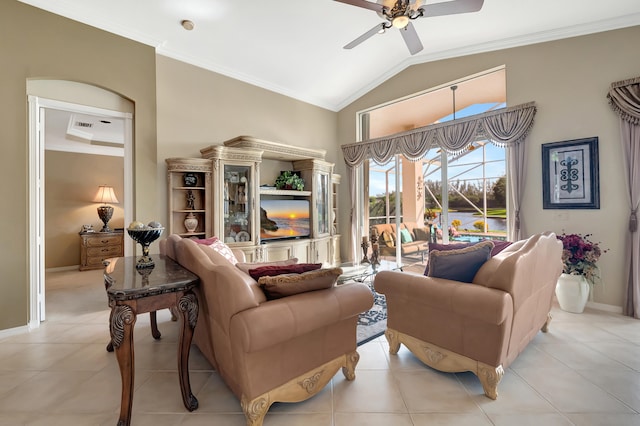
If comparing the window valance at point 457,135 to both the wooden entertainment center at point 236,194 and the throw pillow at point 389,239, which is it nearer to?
the wooden entertainment center at point 236,194

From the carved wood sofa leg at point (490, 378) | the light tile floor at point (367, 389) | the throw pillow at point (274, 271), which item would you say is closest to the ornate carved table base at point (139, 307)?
the light tile floor at point (367, 389)

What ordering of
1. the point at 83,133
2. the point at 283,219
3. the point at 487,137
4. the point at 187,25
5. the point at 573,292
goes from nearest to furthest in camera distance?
the point at 573,292 < the point at 187,25 < the point at 487,137 < the point at 283,219 < the point at 83,133

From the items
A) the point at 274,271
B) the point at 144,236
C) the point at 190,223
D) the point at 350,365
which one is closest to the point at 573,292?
the point at 350,365

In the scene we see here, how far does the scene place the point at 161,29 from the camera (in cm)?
360

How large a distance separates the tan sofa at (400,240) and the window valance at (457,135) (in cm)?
129

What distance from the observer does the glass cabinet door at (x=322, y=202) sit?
17.4 ft

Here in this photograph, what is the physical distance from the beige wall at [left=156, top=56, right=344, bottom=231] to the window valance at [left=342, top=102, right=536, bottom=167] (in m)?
1.45

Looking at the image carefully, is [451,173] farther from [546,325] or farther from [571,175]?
[546,325]

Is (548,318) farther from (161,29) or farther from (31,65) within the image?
(31,65)

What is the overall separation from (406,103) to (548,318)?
13.0 feet

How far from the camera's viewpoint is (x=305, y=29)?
12.4 ft

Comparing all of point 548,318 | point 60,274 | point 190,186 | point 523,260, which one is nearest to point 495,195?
point 548,318

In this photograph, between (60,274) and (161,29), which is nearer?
(161,29)

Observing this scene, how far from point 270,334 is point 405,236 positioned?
4.41m
